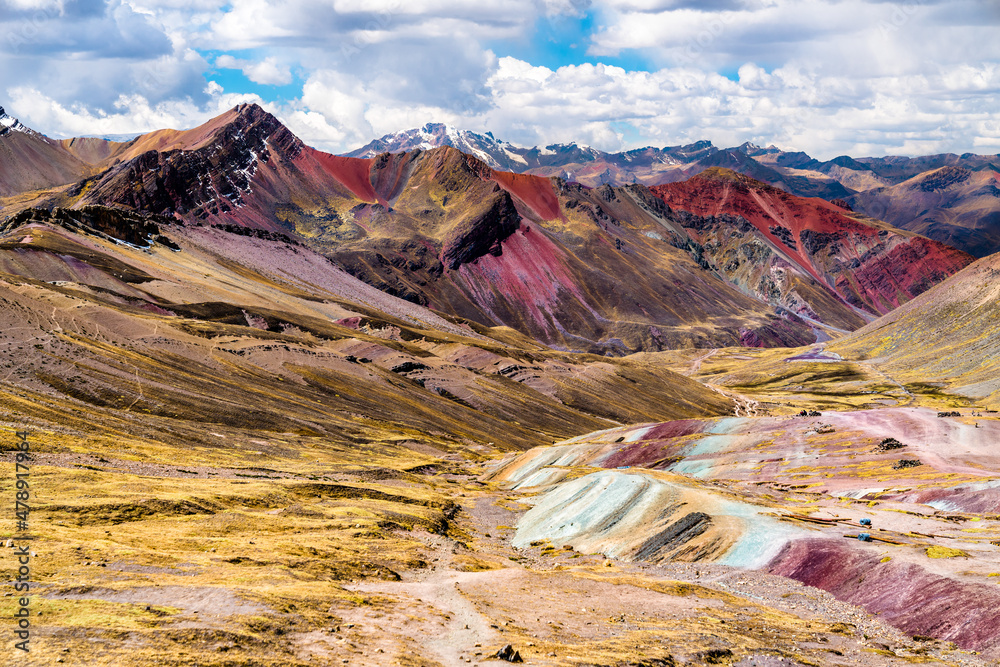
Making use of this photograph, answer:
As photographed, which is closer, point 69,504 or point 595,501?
point 69,504

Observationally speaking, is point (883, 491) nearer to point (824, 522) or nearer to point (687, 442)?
point (824, 522)

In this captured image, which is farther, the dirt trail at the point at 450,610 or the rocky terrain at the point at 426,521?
the rocky terrain at the point at 426,521

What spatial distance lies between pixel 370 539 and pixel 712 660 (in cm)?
2974

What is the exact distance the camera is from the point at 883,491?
76750mm

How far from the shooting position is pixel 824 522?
58.9 metres

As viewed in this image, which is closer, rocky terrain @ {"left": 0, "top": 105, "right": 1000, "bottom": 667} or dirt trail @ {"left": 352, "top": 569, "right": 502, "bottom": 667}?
dirt trail @ {"left": 352, "top": 569, "right": 502, "bottom": 667}

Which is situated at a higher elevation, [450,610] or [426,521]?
[450,610]

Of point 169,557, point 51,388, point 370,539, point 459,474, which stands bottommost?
point 459,474

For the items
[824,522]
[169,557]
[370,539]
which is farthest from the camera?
[824,522]

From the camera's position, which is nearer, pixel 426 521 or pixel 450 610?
pixel 450 610

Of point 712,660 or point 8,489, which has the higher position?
point 8,489

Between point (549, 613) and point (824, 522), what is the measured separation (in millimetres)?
30852

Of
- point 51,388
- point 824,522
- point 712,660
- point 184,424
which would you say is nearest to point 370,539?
point 712,660

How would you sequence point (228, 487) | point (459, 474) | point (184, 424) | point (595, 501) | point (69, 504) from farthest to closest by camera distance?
point (459, 474) → point (184, 424) → point (595, 501) → point (228, 487) → point (69, 504)
